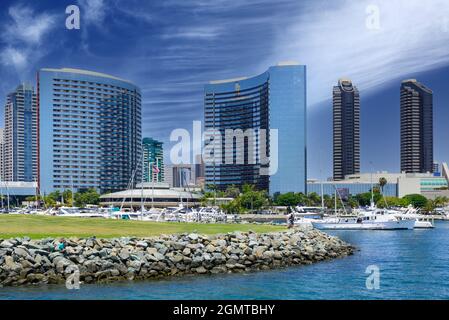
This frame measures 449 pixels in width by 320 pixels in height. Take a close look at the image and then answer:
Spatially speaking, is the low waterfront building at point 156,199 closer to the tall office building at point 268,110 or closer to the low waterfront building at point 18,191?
the tall office building at point 268,110

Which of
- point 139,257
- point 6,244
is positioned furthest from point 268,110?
point 6,244

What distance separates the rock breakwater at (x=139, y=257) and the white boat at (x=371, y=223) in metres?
58.4

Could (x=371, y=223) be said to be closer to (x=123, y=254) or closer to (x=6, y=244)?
(x=123, y=254)

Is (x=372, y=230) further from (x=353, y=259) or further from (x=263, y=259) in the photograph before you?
(x=263, y=259)

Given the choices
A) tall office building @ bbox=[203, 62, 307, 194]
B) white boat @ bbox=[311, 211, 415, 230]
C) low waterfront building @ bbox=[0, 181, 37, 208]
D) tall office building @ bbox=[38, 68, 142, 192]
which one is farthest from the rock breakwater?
low waterfront building @ bbox=[0, 181, 37, 208]

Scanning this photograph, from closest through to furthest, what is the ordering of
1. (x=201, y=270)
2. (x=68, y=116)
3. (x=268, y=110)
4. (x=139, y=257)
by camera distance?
(x=139, y=257) → (x=201, y=270) → (x=268, y=110) → (x=68, y=116)

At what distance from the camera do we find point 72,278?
2784cm

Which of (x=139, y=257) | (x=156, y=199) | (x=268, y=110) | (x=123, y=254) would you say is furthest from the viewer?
(x=268, y=110)

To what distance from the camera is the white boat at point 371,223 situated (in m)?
94.8

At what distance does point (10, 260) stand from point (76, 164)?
173383 mm

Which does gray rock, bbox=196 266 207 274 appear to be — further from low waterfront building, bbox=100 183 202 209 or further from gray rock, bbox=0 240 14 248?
low waterfront building, bbox=100 183 202 209

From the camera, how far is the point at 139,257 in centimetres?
3080

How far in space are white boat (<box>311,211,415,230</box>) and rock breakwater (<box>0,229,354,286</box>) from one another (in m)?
58.4

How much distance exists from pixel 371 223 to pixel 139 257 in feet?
232
